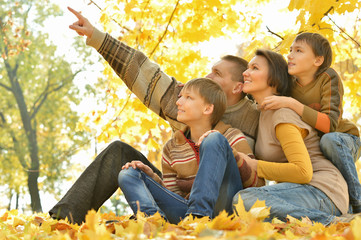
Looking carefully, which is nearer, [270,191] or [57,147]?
[270,191]

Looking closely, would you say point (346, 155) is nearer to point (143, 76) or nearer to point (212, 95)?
point (212, 95)

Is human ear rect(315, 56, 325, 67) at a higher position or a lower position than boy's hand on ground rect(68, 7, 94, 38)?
lower

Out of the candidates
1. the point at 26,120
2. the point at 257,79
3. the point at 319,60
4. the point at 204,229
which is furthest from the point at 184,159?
the point at 26,120

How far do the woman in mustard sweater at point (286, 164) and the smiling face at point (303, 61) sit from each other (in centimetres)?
8

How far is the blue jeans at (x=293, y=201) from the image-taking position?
96.2 inches

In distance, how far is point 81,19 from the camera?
11.1 feet

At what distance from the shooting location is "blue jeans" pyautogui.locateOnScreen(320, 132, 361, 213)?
8.87 ft

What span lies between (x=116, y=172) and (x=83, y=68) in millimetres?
18158

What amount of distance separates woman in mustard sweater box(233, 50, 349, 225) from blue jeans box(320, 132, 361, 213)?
0.21 ft

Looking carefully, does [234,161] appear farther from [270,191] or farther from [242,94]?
[242,94]

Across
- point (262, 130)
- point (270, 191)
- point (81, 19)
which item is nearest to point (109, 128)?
point (81, 19)

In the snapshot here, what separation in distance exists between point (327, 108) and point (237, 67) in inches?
31.2

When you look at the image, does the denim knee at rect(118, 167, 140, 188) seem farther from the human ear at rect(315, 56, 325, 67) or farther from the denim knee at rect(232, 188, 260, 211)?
the human ear at rect(315, 56, 325, 67)

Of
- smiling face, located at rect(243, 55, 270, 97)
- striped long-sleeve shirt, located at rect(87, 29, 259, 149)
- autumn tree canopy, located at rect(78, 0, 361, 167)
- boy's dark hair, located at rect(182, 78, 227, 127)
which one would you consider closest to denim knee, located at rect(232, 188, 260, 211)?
boy's dark hair, located at rect(182, 78, 227, 127)
